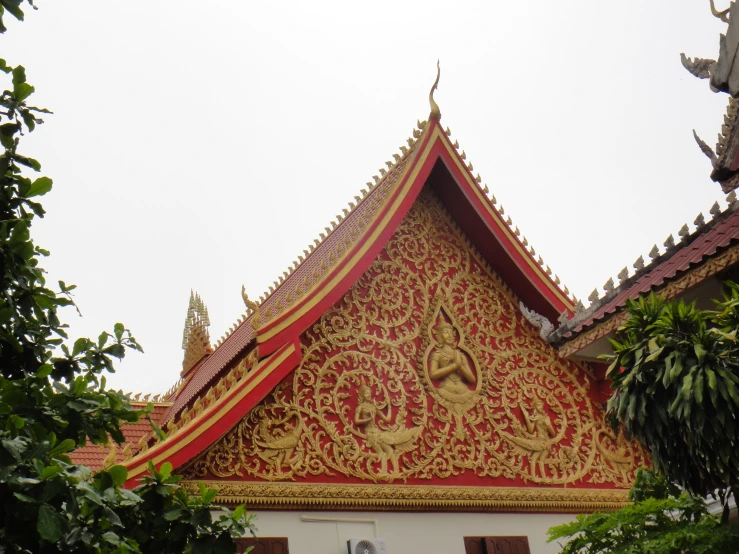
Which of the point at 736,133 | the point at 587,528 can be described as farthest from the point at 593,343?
the point at 736,133

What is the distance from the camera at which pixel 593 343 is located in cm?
668

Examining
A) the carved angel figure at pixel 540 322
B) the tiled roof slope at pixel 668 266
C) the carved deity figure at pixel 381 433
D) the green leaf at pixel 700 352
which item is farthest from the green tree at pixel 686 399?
the carved angel figure at pixel 540 322

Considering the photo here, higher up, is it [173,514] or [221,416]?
[221,416]

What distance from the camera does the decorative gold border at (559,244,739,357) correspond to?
5.52m

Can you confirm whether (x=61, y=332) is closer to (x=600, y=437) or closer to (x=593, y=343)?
(x=593, y=343)

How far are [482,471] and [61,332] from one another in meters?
4.76

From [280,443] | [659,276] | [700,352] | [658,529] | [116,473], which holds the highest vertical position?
[659,276]

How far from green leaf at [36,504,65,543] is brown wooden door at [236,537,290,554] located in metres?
3.54

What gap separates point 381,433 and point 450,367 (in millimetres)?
Result: 1124

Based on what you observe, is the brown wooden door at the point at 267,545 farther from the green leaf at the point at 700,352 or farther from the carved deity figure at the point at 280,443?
the green leaf at the point at 700,352

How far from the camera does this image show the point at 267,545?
6344 millimetres

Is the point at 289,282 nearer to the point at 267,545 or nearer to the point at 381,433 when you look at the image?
the point at 381,433

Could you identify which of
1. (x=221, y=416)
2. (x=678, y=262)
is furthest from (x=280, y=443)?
(x=678, y=262)

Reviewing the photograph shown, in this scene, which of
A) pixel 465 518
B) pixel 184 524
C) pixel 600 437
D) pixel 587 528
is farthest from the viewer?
pixel 600 437
